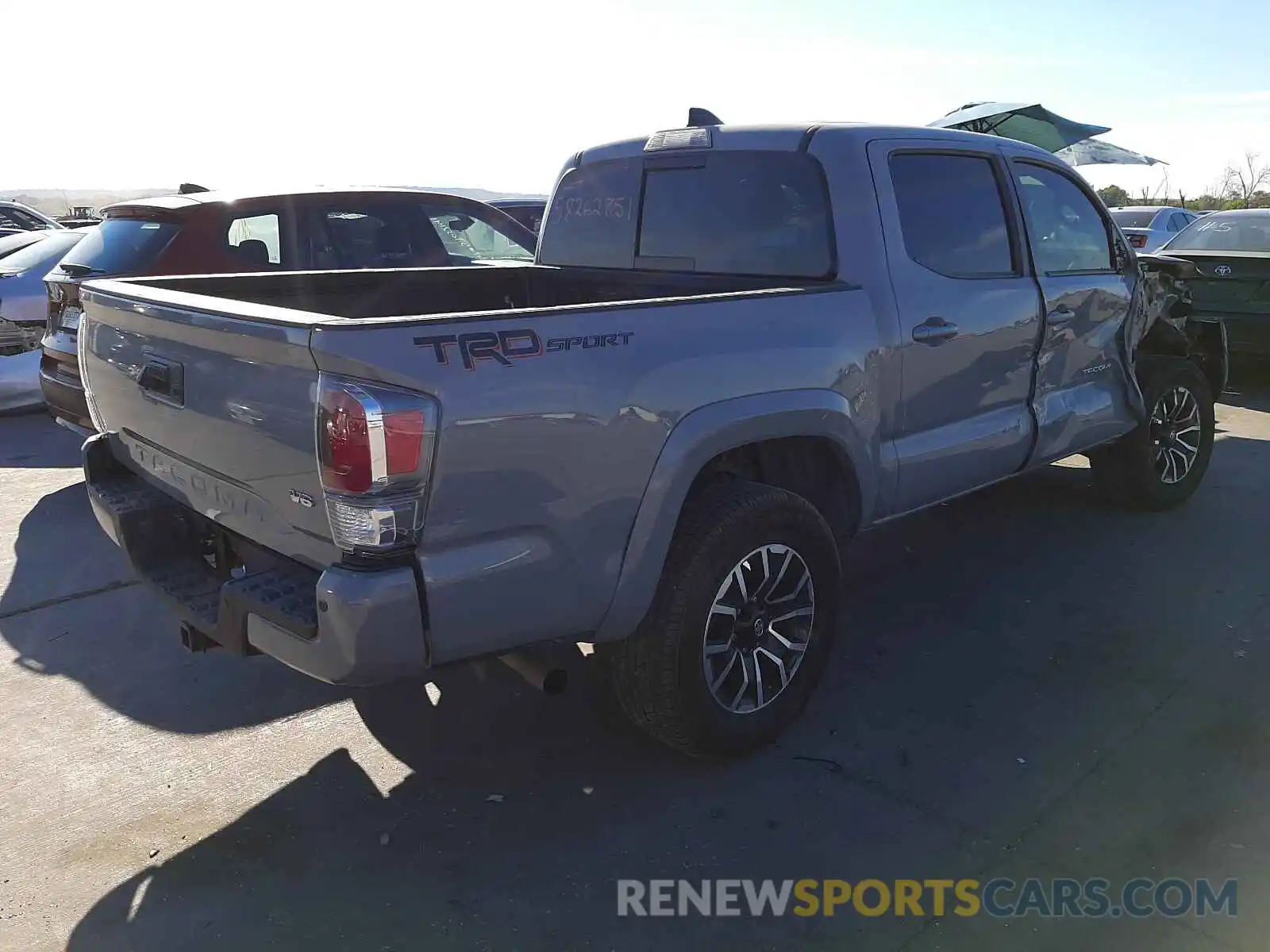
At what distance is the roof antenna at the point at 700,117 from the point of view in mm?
4391

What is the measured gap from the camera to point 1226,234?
991cm

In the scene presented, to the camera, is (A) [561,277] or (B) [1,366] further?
(B) [1,366]

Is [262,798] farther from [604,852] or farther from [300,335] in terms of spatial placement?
[300,335]

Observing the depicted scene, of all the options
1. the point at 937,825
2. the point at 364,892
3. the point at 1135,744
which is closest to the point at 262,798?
the point at 364,892

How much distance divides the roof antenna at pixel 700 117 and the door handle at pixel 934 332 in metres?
1.29

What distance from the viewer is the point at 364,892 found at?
2.73 m

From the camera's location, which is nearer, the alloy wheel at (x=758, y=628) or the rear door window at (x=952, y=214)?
the alloy wheel at (x=758, y=628)

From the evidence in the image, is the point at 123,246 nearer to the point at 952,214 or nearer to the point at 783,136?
the point at 783,136

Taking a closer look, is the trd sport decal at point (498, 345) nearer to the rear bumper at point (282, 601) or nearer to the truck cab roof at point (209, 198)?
the rear bumper at point (282, 601)

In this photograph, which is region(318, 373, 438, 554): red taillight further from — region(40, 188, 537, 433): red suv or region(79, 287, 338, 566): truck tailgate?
region(40, 188, 537, 433): red suv

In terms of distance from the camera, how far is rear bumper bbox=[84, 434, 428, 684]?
94.8 inches

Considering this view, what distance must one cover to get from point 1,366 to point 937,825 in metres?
8.37

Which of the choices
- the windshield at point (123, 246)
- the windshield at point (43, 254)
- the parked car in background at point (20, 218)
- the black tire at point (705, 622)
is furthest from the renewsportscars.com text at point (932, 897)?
the parked car in background at point (20, 218)

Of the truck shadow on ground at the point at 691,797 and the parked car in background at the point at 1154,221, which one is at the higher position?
the parked car in background at the point at 1154,221
